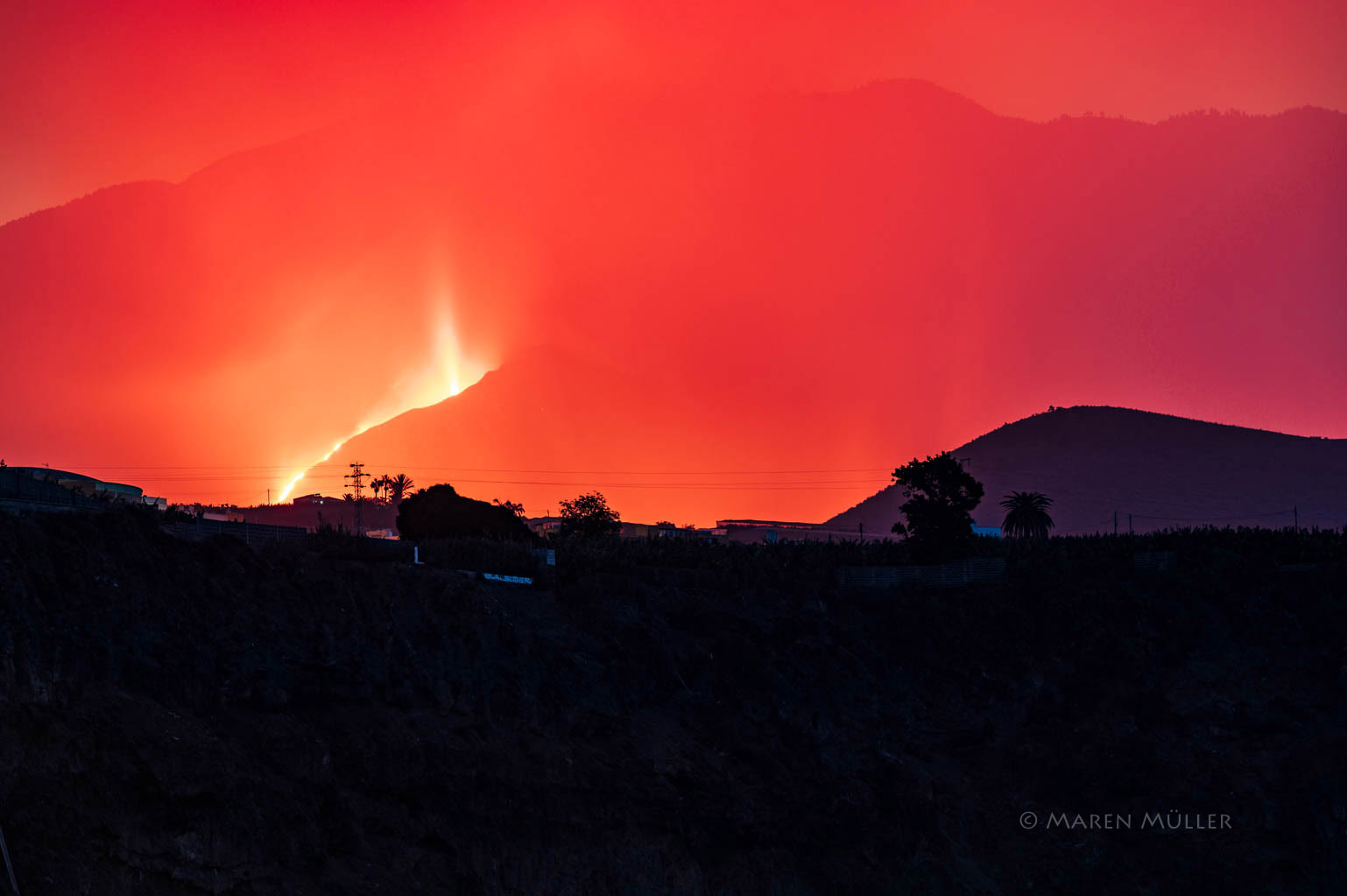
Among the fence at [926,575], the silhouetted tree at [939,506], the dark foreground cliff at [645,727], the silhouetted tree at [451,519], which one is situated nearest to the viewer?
the dark foreground cliff at [645,727]

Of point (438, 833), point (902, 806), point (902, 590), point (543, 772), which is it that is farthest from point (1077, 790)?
point (438, 833)

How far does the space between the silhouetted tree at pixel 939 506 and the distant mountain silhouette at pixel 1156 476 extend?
306 feet

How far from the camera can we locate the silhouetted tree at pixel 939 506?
233 feet

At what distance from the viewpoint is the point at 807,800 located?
46094 mm

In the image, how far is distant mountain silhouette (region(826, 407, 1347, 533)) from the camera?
550 feet

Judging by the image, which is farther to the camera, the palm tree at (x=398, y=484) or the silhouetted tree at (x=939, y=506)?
the palm tree at (x=398, y=484)

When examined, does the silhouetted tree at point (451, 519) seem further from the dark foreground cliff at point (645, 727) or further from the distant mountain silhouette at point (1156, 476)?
the distant mountain silhouette at point (1156, 476)

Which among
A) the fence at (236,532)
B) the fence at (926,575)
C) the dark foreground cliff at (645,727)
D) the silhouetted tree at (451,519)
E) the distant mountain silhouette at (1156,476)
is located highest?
the distant mountain silhouette at (1156,476)

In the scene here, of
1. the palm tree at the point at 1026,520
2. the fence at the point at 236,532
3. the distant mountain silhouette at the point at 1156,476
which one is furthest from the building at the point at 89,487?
the distant mountain silhouette at the point at 1156,476

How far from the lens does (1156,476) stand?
574ft

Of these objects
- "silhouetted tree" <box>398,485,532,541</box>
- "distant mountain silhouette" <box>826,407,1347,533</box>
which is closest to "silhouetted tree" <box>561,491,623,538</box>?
"silhouetted tree" <box>398,485,532,541</box>

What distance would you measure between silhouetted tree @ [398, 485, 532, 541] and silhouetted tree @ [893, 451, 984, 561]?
68.0 ft

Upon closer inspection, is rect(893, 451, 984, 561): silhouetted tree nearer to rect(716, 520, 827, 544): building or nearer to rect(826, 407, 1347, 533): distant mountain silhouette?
rect(716, 520, 827, 544): building

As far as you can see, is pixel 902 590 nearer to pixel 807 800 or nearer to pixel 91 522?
pixel 807 800
